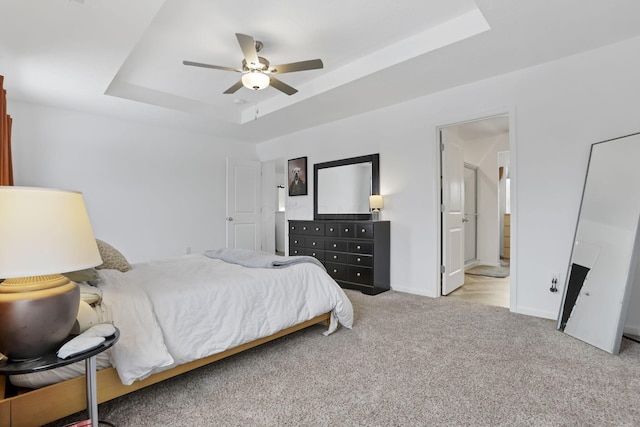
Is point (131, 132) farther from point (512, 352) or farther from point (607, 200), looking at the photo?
point (607, 200)

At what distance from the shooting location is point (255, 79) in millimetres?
2727

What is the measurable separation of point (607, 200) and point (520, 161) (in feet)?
2.61

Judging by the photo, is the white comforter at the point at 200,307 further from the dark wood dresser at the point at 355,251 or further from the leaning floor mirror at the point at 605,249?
the leaning floor mirror at the point at 605,249

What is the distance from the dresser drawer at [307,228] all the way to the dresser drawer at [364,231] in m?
0.61

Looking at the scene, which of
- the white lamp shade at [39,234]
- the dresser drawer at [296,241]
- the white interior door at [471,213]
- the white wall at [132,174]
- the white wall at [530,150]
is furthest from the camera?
the white interior door at [471,213]

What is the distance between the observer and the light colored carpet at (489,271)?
5.12 metres

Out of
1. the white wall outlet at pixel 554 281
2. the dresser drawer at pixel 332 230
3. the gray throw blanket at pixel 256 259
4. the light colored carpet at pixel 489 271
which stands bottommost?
the light colored carpet at pixel 489 271

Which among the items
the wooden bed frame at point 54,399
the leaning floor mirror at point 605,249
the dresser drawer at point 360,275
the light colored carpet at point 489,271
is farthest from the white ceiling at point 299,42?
the light colored carpet at point 489,271

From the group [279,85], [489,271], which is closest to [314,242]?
[279,85]

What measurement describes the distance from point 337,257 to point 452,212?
158 cm

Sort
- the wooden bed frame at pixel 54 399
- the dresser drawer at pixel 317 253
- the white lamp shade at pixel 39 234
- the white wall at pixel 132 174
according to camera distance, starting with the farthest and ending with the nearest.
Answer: the dresser drawer at pixel 317 253, the white wall at pixel 132 174, the wooden bed frame at pixel 54 399, the white lamp shade at pixel 39 234

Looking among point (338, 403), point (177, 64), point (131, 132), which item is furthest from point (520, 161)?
point (131, 132)

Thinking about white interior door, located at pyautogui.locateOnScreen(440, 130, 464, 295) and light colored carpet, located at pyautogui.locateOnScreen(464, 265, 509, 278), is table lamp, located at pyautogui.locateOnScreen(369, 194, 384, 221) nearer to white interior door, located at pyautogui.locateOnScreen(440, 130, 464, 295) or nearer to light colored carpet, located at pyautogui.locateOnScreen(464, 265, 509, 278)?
white interior door, located at pyautogui.locateOnScreen(440, 130, 464, 295)

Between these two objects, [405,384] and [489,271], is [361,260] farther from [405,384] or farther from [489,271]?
[489,271]
